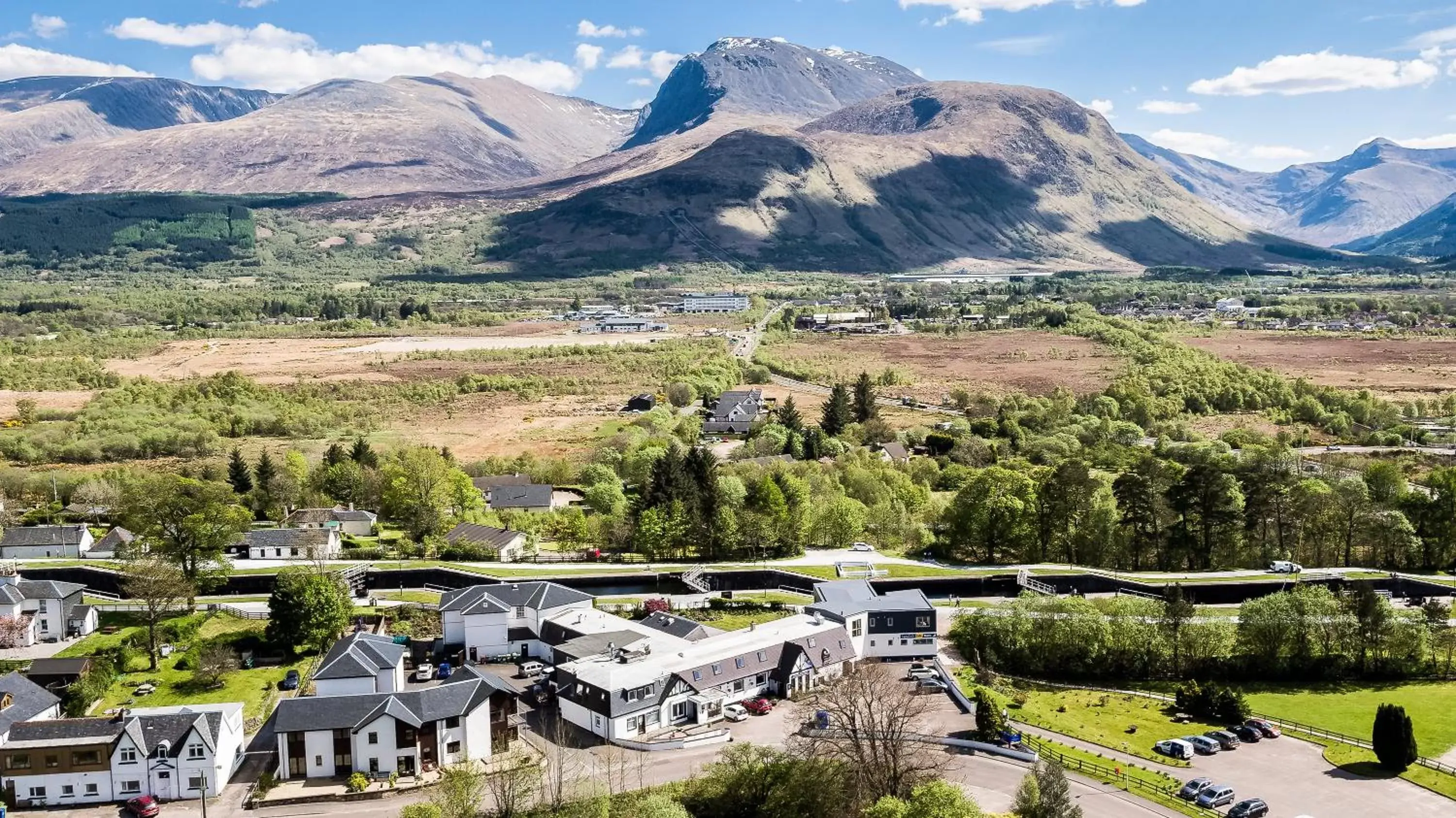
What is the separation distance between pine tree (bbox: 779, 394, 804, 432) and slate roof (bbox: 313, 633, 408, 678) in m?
47.1

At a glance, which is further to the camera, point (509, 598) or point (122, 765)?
point (509, 598)

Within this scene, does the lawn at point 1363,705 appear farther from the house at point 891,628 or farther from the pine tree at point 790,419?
the pine tree at point 790,419

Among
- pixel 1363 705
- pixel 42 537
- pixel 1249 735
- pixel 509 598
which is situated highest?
pixel 42 537

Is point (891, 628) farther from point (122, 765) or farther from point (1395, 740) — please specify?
point (122, 765)

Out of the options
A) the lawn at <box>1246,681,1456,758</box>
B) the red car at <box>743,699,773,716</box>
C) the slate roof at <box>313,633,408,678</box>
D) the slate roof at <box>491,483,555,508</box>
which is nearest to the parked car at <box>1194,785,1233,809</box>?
the lawn at <box>1246,681,1456,758</box>

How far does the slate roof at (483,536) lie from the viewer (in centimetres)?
5772

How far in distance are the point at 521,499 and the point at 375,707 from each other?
109ft

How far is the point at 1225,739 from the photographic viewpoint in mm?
36188

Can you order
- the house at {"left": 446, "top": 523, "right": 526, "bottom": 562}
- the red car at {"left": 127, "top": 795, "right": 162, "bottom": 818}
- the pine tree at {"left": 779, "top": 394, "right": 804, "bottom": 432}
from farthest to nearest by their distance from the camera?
the pine tree at {"left": 779, "top": 394, "right": 804, "bottom": 432} < the house at {"left": 446, "top": 523, "right": 526, "bottom": 562} < the red car at {"left": 127, "top": 795, "right": 162, "bottom": 818}

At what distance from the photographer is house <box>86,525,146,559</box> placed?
2281 inches

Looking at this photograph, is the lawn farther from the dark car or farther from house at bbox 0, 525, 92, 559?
house at bbox 0, 525, 92, 559

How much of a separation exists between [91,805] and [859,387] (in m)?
70.8

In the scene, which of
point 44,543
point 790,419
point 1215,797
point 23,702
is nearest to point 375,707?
point 23,702

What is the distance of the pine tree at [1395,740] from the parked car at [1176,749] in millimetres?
5351
